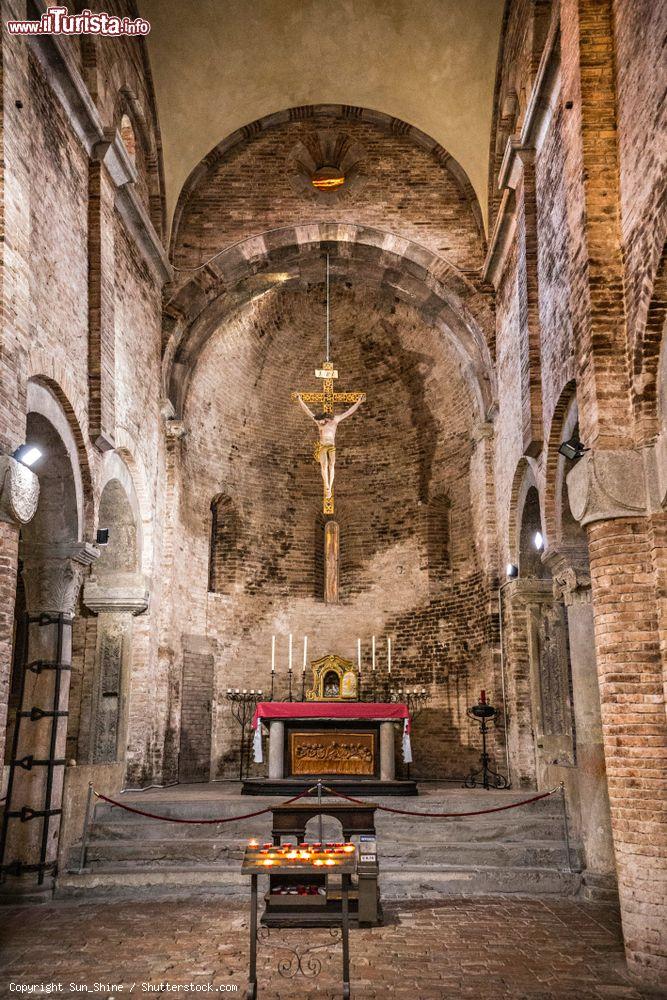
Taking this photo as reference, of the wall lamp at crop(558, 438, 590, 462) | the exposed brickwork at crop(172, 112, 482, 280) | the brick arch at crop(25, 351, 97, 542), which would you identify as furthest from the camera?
the exposed brickwork at crop(172, 112, 482, 280)

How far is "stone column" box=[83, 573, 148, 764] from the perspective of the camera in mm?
12375

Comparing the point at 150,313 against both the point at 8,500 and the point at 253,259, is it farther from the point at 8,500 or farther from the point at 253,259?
the point at 8,500

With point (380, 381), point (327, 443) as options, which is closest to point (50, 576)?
point (327, 443)

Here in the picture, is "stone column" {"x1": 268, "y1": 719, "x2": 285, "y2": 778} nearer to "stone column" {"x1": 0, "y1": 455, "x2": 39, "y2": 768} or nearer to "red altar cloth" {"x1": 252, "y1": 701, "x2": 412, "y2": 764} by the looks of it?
"red altar cloth" {"x1": 252, "y1": 701, "x2": 412, "y2": 764}

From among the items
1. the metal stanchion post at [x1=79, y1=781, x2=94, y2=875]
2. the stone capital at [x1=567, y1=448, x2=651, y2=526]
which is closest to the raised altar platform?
the metal stanchion post at [x1=79, y1=781, x2=94, y2=875]

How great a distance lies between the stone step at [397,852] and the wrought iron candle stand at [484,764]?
3.18 meters

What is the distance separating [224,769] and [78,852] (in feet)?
19.3

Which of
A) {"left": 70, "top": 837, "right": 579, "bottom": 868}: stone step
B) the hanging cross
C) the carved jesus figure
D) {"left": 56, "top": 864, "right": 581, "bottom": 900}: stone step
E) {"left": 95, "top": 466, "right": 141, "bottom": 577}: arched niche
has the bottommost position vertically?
{"left": 56, "top": 864, "right": 581, "bottom": 900}: stone step

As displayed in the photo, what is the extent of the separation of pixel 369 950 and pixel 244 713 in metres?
9.04

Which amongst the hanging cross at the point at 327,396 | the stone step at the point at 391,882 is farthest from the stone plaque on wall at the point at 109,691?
the hanging cross at the point at 327,396

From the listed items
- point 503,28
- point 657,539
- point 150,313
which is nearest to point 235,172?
point 150,313

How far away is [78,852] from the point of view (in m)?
9.56

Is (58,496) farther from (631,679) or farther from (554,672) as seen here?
(554,672)

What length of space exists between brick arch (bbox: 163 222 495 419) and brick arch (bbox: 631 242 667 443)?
7171 mm
